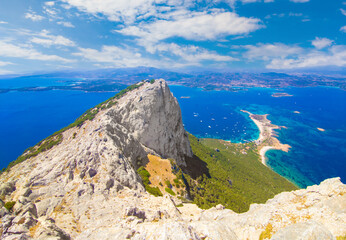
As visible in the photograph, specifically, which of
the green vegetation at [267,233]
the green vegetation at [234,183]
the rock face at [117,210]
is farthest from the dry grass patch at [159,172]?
the green vegetation at [267,233]

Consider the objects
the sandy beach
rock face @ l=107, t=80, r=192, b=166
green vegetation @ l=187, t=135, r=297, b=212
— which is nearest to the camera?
green vegetation @ l=187, t=135, r=297, b=212

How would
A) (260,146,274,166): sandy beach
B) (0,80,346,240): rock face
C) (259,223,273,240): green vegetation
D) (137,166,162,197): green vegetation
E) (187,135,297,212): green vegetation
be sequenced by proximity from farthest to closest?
(260,146,274,166): sandy beach < (187,135,297,212): green vegetation < (137,166,162,197): green vegetation < (259,223,273,240): green vegetation < (0,80,346,240): rock face

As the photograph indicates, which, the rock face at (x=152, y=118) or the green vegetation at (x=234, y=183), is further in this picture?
the rock face at (x=152, y=118)

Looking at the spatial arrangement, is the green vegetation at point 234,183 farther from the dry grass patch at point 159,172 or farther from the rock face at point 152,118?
the rock face at point 152,118

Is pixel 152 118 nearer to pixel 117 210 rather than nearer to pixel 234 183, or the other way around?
pixel 117 210

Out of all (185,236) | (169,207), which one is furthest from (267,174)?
(185,236)

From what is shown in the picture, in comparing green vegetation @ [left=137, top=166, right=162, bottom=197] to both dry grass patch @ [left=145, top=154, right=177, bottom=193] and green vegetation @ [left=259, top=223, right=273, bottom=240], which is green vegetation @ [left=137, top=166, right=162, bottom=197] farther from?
green vegetation @ [left=259, top=223, right=273, bottom=240]

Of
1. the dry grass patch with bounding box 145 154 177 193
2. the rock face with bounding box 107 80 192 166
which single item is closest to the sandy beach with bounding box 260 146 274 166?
the rock face with bounding box 107 80 192 166

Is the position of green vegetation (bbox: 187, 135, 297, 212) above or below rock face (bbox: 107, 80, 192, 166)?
below
